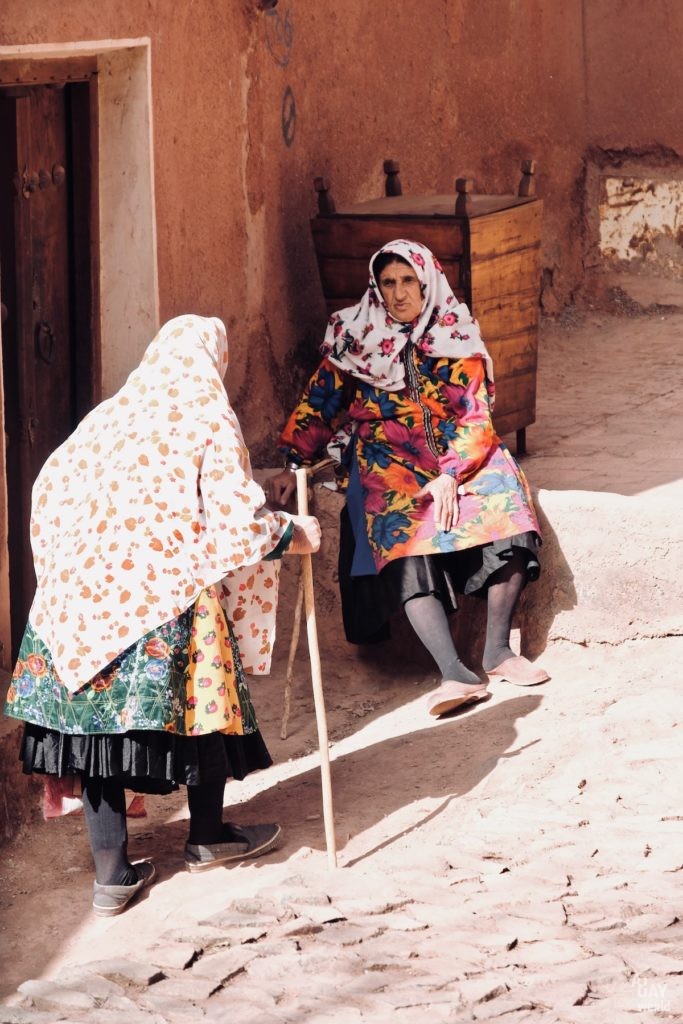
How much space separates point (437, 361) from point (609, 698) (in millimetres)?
1352

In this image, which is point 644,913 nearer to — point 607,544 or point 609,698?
point 609,698

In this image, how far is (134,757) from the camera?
4.16 m

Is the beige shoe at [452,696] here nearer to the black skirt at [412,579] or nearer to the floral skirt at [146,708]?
the black skirt at [412,579]

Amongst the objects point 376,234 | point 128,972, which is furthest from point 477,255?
point 128,972

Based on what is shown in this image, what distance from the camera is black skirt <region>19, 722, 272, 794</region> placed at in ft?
13.6

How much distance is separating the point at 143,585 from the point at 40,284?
5.55 feet

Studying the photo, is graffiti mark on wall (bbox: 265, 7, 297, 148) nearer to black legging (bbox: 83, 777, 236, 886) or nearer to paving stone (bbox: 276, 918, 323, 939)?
black legging (bbox: 83, 777, 236, 886)

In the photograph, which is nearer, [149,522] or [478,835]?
[149,522]

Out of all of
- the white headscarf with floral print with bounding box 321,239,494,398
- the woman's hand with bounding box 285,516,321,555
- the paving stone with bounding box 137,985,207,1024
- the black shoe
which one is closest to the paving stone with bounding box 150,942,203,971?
the paving stone with bounding box 137,985,207,1024

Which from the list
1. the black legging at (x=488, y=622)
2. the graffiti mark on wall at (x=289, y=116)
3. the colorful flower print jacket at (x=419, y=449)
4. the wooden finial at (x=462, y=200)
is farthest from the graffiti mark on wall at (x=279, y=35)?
the black legging at (x=488, y=622)

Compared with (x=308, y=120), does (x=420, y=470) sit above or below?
below

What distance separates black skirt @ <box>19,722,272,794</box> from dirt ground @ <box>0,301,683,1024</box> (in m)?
0.35

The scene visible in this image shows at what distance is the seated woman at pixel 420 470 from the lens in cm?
549

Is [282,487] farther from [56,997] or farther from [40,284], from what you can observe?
[56,997]
